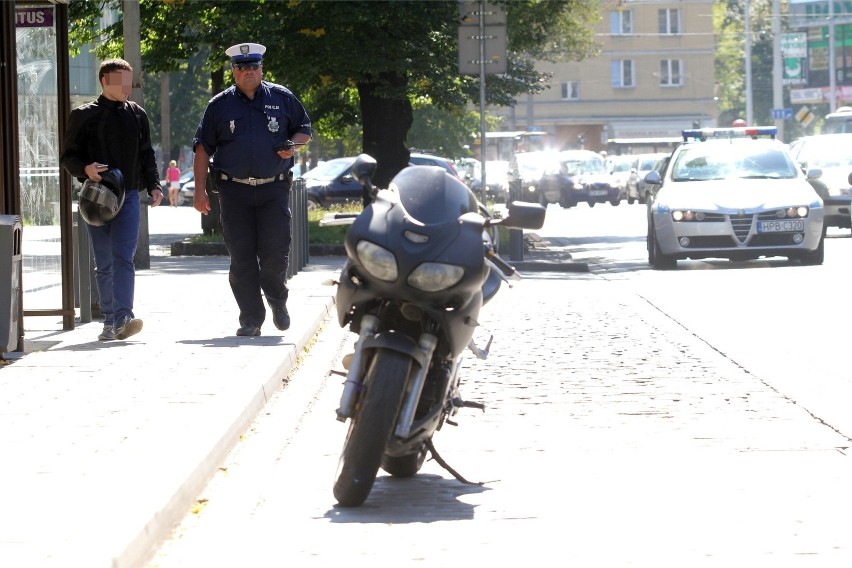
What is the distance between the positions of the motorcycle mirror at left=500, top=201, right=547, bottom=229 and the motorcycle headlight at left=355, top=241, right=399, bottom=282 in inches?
23.3

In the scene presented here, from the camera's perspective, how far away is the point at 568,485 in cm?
680

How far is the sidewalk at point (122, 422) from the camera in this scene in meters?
5.44

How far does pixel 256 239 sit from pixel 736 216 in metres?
9.46

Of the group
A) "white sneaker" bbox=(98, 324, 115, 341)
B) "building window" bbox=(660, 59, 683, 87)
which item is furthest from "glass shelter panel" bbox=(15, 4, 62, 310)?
"building window" bbox=(660, 59, 683, 87)

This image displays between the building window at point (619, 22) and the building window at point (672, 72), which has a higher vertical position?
the building window at point (619, 22)

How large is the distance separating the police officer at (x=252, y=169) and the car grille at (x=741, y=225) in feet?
30.6

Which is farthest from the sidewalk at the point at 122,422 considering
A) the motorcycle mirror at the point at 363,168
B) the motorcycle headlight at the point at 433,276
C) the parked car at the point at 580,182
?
the parked car at the point at 580,182

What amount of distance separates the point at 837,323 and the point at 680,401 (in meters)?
4.40

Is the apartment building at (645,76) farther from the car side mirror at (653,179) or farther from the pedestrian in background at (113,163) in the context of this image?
the pedestrian in background at (113,163)

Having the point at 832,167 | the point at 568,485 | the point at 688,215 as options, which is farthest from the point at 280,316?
the point at 832,167

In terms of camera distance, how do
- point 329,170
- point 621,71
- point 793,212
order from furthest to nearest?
point 621,71
point 329,170
point 793,212

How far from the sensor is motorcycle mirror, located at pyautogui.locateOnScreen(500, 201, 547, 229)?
667cm

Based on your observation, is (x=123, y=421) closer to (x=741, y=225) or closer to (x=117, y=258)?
(x=117, y=258)

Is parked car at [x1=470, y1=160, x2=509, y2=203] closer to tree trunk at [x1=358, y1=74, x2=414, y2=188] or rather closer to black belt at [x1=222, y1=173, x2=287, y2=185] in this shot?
tree trunk at [x1=358, y1=74, x2=414, y2=188]
